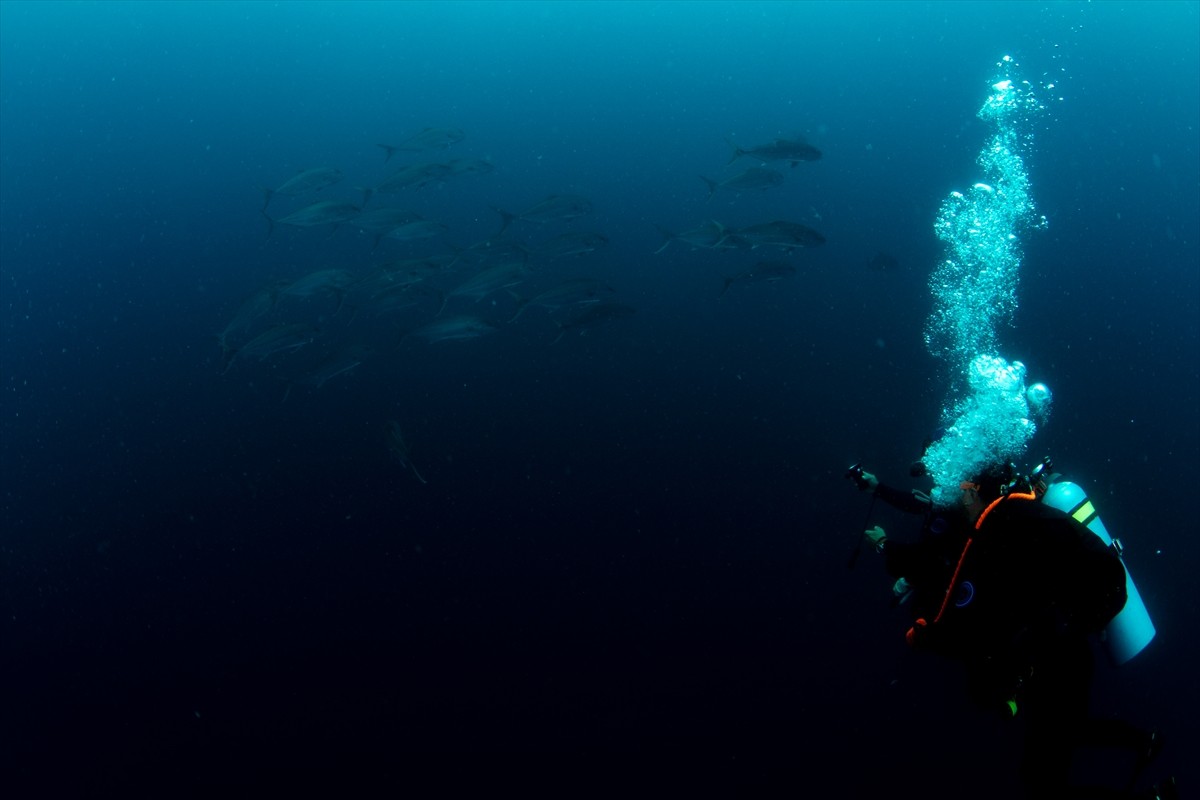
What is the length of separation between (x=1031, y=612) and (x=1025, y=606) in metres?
0.07

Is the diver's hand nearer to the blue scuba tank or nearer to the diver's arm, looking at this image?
the diver's arm

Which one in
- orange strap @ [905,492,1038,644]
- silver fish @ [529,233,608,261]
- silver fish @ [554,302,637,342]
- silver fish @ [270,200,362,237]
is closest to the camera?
orange strap @ [905,492,1038,644]

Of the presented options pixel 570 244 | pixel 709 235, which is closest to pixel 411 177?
pixel 570 244

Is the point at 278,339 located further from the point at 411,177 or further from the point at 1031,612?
the point at 1031,612

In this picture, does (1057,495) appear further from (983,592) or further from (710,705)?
(710,705)

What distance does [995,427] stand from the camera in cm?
387

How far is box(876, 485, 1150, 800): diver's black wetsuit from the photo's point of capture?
313cm

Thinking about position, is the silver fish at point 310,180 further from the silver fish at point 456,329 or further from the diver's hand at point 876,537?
the diver's hand at point 876,537

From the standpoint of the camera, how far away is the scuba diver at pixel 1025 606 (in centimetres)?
314

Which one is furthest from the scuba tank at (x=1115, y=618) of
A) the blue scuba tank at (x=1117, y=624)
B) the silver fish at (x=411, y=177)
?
the silver fish at (x=411, y=177)

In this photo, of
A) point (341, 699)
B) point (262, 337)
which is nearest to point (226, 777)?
point (341, 699)

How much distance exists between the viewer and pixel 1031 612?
3.33m

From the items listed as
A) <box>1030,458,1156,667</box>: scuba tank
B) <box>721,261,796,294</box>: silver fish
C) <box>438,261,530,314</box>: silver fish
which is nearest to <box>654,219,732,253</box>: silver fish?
<box>721,261,796,294</box>: silver fish

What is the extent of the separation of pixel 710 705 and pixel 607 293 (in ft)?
15.2
